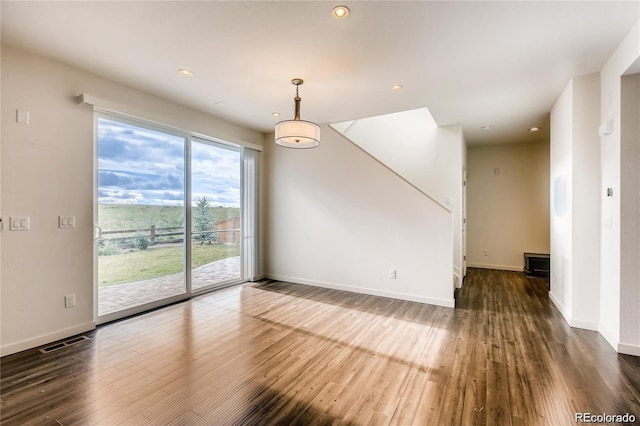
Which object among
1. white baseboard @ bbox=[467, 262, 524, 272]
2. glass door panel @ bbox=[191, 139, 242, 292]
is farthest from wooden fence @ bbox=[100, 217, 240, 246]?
white baseboard @ bbox=[467, 262, 524, 272]

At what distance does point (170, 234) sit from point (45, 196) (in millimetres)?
1449

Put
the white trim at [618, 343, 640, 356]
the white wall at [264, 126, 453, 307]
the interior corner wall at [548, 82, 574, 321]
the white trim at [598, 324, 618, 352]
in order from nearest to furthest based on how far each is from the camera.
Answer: the white trim at [618, 343, 640, 356]
the white trim at [598, 324, 618, 352]
the interior corner wall at [548, 82, 574, 321]
the white wall at [264, 126, 453, 307]

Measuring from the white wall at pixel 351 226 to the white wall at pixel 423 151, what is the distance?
79cm

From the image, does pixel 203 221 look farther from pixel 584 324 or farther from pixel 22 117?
pixel 584 324

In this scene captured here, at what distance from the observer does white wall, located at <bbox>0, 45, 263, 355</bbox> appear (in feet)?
8.55

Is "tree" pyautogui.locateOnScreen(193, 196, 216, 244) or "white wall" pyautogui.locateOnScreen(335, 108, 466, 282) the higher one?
"white wall" pyautogui.locateOnScreen(335, 108, 466, 282)

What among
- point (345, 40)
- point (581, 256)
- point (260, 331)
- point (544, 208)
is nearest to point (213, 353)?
point (260, 331)

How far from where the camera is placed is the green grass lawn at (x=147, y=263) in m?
3.41

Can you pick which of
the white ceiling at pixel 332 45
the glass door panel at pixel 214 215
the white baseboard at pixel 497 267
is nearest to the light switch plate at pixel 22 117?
the white ceiling at pixel 332 45

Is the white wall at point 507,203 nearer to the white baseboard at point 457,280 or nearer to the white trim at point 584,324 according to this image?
the white baseboard at point 457,280

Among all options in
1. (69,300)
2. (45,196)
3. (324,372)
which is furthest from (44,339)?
(324,372)

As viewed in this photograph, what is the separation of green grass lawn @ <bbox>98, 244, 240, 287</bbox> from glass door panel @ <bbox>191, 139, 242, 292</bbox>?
0.06ft

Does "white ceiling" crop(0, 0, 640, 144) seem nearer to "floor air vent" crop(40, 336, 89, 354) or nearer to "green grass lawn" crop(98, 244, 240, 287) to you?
"green grass lawn" crop(98, 244, 240, 287)

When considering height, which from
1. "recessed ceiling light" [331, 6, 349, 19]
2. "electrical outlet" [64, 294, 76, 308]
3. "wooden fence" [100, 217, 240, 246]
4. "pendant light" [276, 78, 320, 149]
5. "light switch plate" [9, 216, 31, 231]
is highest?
"recessed ceiling light" [331, 6, 349, 19]
